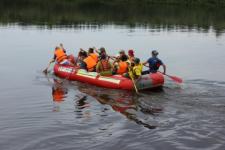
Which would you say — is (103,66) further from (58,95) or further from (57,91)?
(58,95)

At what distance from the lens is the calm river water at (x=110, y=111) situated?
38.9 feet

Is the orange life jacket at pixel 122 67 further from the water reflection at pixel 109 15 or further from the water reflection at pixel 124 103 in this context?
the water reflection at pixel 109 15

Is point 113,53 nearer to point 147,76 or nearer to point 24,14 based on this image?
point 147,76

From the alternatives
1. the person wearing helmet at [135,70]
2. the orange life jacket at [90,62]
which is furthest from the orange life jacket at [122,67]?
the orange life jacket at [90,62]

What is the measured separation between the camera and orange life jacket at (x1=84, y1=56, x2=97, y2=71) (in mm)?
20078

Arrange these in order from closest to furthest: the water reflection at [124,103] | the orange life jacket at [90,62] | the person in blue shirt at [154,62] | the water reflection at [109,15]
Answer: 1. the water reflection at [124,103]
2. the person in blue shirt at [154,62]
3. the orange life jacket at [90,62]
4. the water reflection at [109,15]

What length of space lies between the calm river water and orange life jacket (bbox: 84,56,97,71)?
946 millimetres

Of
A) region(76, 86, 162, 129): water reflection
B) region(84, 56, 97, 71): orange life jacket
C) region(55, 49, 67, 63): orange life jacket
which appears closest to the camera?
region(76, 86, 162, 129): water reflection

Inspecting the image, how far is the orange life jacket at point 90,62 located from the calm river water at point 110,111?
0.95 meters

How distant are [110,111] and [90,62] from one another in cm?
550

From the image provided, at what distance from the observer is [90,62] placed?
66.0 feet

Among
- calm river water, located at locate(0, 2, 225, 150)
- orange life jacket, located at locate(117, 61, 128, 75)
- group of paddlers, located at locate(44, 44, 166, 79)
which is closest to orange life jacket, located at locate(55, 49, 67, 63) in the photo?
calm river water, located at locate(0, 2, 225, 150)

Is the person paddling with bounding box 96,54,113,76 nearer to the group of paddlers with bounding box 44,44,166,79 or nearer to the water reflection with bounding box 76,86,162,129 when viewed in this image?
the group of paddlers with bounding box 44,44,166,79

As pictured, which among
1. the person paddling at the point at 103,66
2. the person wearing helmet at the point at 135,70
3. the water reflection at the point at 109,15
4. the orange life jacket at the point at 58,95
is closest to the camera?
the orange life jacket at the point at 58,95
